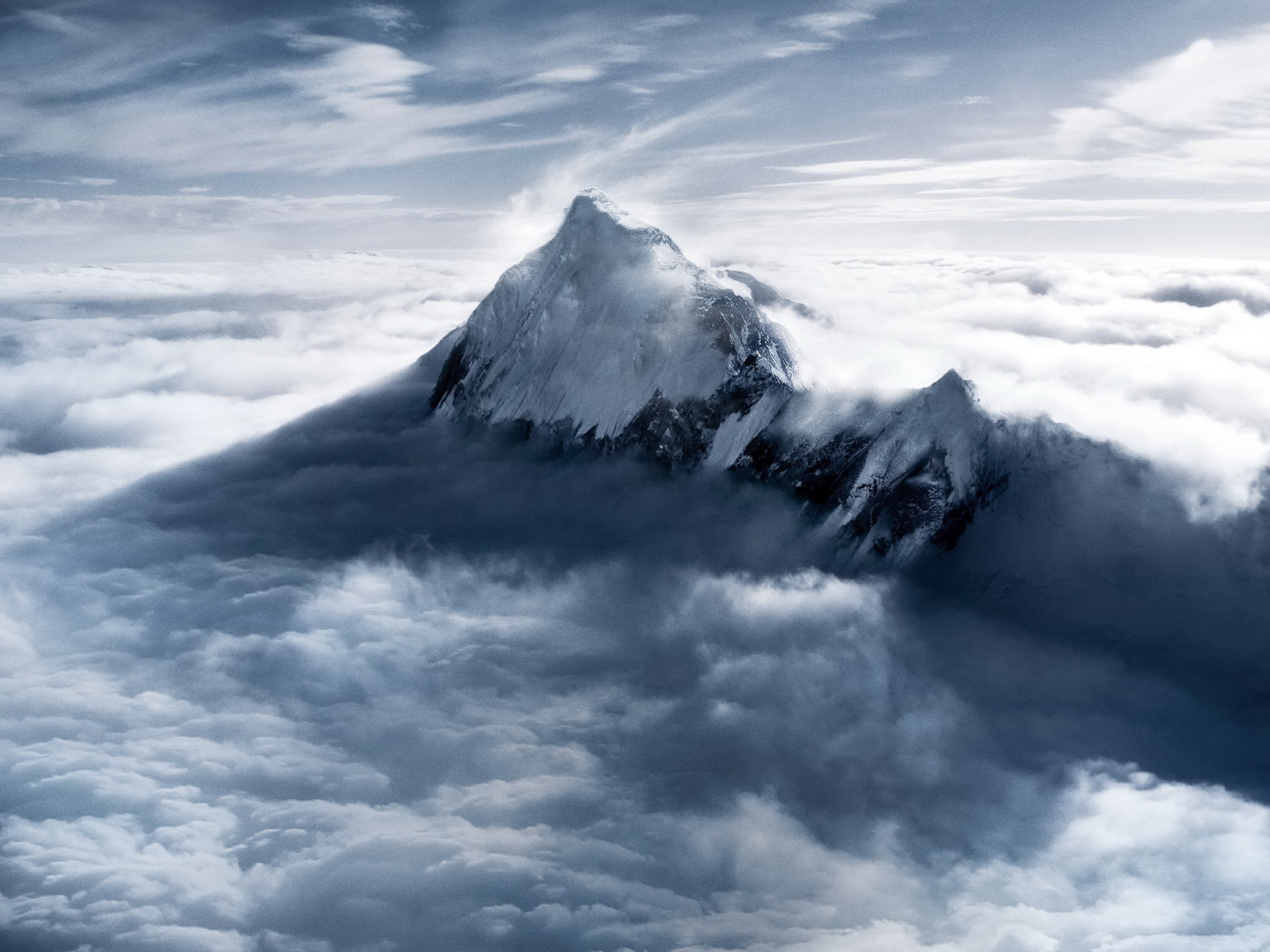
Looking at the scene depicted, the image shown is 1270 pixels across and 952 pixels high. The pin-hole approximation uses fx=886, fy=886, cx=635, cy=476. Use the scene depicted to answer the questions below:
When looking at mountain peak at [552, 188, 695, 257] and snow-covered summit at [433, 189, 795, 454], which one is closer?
snow-covered summit at [433, 189, 795, 454]

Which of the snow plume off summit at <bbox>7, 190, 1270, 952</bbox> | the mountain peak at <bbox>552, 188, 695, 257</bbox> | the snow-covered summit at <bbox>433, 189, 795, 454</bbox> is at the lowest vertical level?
the snow plume off summit at <bbox>7, 190, 1270, 952</bbox>

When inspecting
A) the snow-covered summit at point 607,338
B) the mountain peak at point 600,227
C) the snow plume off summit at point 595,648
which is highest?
the mountain peak at point 600,227

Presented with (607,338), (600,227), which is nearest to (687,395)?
(607,338)

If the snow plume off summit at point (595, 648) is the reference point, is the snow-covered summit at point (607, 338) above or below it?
above

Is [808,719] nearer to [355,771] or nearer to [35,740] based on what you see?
[355,771]

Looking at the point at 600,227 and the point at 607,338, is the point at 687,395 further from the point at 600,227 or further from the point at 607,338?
the point at 600,227
